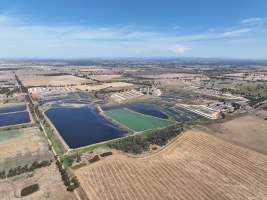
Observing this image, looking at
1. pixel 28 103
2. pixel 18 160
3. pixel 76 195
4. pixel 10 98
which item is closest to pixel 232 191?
pixel 76 195

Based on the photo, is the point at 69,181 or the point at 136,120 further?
the point at 136,120

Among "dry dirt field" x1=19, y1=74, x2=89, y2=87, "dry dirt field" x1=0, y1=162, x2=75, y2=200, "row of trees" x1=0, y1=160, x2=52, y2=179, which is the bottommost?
"dry dirt field" x1=0, y1=162, x2=75, y2=200

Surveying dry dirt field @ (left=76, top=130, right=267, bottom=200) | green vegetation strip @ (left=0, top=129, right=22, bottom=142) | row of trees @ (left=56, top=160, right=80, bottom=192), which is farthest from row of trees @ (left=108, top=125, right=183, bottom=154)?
green vegetation strip @ (left=0, top=129, right=22, bottom=142)

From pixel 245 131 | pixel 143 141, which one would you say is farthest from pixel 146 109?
pixel 245 131

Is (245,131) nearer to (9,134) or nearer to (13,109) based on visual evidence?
(9,134)

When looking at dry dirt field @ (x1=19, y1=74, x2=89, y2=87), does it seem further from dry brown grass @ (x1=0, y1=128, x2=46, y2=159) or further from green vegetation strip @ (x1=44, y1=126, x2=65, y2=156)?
dry brown grass @ (x1=0, y1=128, x2=46, y2=159)

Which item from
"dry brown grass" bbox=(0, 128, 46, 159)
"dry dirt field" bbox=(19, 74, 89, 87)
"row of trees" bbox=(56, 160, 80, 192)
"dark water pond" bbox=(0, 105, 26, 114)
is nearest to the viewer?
"row of trees" bbox=(56, 160, 80, 192)
